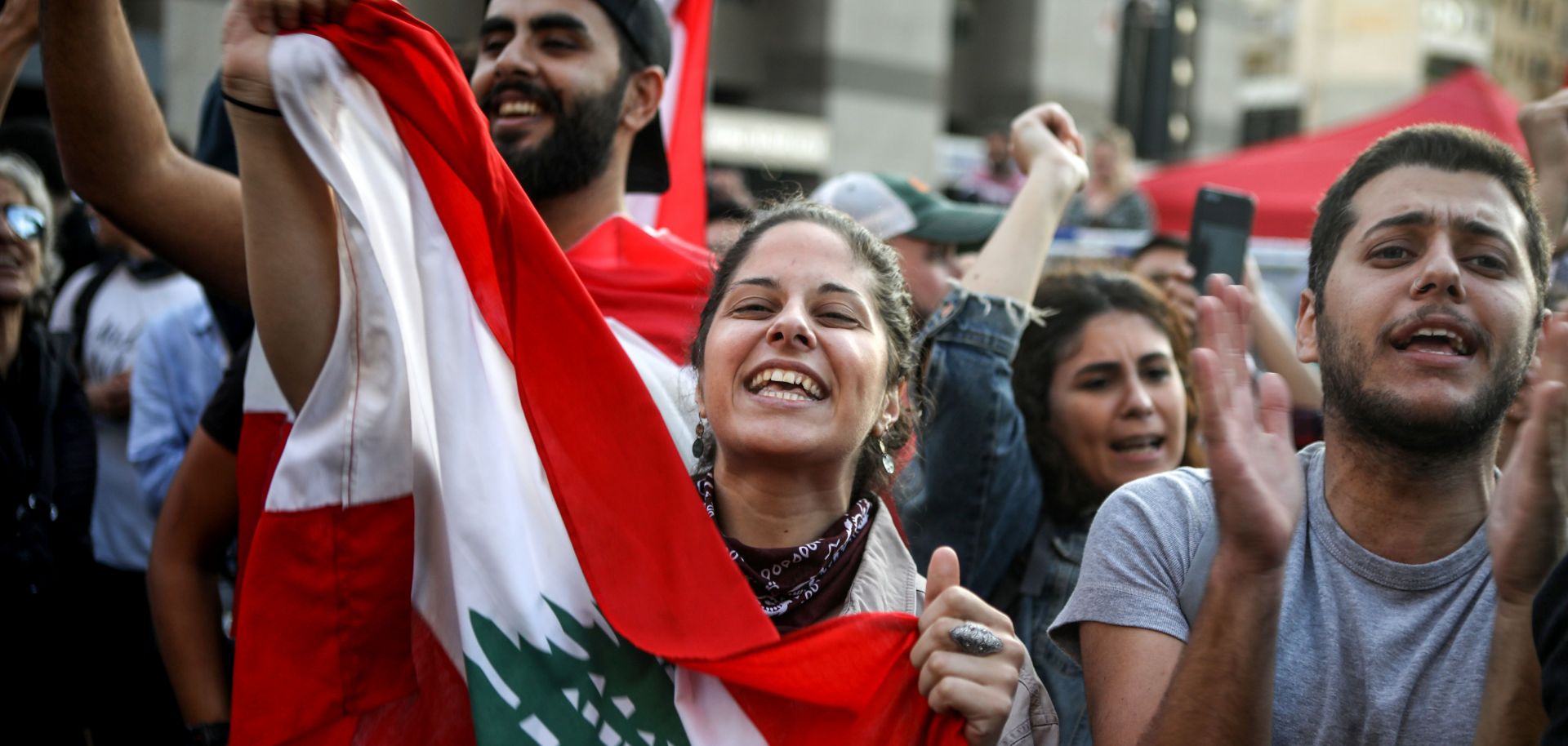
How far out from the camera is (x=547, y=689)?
2006 mm

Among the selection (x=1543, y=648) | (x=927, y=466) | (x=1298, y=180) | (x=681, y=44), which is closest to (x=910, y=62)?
(x=1298, y=180)

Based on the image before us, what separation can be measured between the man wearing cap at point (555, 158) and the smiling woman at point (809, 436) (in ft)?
1.69

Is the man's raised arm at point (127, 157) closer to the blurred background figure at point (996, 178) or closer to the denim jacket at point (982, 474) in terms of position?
the denim jacket at point (982, 474)

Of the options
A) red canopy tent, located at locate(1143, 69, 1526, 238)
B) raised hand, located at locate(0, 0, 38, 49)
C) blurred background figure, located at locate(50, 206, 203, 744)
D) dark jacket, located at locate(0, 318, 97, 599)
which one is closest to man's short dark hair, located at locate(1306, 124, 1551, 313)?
raised hand, located at locate(0, 0, 38, 49)

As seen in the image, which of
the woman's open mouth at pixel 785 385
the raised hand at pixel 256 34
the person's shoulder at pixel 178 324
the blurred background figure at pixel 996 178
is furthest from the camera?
the blurred background figure at pixel 996 178

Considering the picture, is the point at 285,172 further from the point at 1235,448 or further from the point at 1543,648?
the point at 1543,648

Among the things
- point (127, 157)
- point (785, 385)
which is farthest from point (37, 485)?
point (785, 385)

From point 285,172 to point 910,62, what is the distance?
56.3ft

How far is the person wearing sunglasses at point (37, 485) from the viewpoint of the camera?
10.6 ft

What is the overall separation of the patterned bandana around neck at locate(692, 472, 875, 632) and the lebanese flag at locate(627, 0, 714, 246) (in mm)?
1817

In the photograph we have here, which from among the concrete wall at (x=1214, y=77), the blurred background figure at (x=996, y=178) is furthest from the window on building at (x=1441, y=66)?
the blurred background figure at (x=996, y=178)

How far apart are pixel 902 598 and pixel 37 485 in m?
2.30

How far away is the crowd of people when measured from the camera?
1.86 m

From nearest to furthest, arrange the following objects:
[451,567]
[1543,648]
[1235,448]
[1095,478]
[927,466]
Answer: [1543,648]
[1235,448]
[451,567]
[927,466]
[1095,478]
